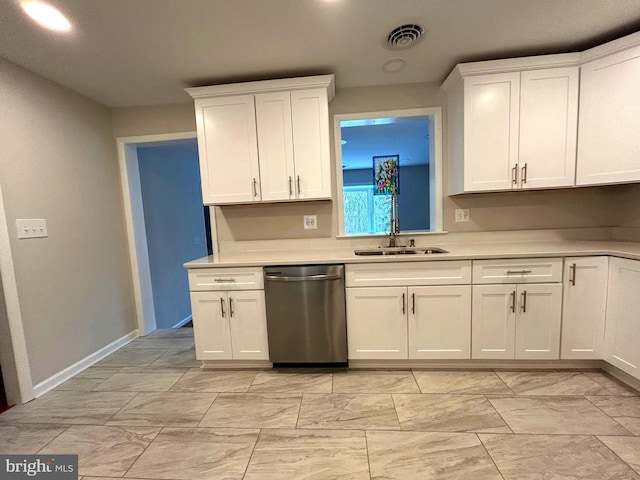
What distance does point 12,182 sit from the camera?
192 cm

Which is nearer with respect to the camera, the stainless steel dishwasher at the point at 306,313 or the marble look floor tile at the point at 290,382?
the marble look floor tile at the point at 290,382

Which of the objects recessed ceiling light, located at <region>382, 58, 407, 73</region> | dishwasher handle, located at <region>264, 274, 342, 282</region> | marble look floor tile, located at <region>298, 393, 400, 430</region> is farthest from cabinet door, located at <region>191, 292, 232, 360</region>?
recessed ceiling light, located at <region>382, 58, 407, 73</region>

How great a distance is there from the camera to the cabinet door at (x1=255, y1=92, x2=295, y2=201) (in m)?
2.23

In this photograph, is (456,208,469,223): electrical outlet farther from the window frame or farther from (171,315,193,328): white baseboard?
(171,315,193,328): white baseboard

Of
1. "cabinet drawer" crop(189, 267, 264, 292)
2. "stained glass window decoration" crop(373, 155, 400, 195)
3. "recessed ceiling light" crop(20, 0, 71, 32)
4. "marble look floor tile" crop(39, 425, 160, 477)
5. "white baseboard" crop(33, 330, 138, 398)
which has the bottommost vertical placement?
"marble look floor tile" crop(39, 425, 160, 477)

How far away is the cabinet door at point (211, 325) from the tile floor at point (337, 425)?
0.17 meters

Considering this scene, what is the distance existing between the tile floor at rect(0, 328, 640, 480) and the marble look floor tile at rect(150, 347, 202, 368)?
15cm

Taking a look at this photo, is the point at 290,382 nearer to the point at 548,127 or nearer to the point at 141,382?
Result: the point at 141,382

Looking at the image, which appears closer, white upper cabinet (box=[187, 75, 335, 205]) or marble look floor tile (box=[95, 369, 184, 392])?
marble look floor tile (box=[95, 369, 184, 392])

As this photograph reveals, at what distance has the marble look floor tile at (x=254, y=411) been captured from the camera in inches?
64.1

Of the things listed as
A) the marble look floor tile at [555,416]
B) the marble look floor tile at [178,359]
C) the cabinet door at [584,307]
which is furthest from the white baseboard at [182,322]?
the cabinet door at [584,307]

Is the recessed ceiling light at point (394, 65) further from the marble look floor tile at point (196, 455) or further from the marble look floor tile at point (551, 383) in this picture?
the marble look floor tile at point (196, 455)

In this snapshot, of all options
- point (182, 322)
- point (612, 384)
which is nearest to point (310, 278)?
point (612, 384)

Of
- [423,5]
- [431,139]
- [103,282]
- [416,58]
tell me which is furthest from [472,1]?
[103,282]
